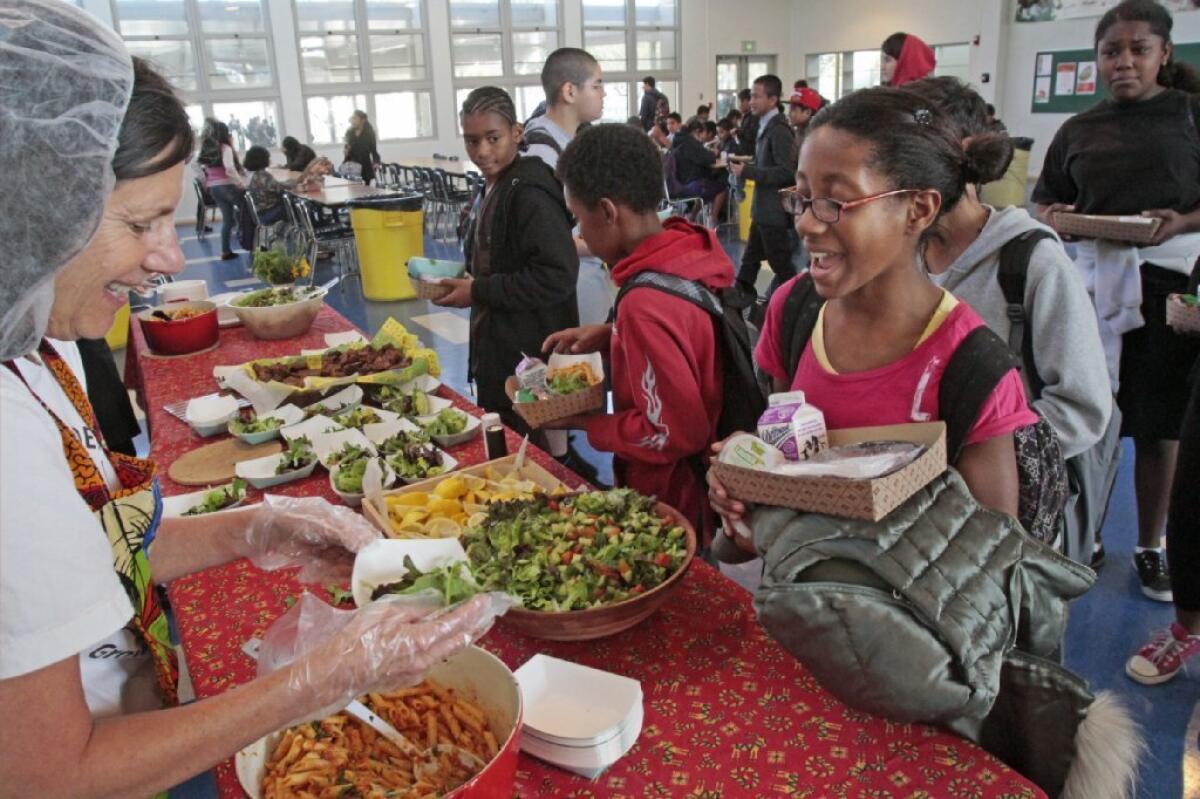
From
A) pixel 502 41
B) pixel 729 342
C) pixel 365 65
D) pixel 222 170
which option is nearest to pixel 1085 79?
pixel 502 41

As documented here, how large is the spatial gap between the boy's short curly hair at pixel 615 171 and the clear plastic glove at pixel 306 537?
38.9 inches

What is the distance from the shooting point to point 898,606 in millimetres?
1010

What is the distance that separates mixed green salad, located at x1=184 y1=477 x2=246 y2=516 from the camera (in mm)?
1792

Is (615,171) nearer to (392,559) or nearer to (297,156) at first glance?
(392,559)

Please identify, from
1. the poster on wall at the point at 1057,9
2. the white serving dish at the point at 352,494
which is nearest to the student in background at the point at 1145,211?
the white serving dish at the point at 352,494

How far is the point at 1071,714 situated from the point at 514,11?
1619cm

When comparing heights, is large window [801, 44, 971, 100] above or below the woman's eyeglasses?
above

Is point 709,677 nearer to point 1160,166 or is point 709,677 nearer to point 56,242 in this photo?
point 56,242

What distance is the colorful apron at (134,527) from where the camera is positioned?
111 centimetres

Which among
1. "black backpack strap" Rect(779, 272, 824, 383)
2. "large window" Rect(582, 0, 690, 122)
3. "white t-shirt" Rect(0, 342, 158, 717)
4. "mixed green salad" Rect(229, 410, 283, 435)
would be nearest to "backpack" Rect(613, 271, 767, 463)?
"black backpack strap" Rect(779, 272, 824, 383)

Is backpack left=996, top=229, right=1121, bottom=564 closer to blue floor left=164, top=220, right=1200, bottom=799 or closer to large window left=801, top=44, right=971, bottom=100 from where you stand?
blue floor left=164, top=220, right=1200, bottom=799

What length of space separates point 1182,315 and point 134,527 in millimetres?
2343

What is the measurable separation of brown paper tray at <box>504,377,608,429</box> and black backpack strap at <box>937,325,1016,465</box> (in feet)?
2.56

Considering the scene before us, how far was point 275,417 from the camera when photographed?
221cm
